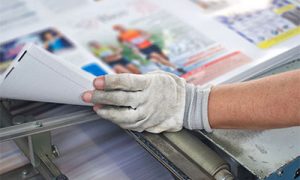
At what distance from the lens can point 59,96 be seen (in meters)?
0.91

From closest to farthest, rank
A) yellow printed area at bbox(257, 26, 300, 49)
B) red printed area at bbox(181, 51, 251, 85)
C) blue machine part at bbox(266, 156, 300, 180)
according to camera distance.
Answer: blue machine part at bbox(266, 156, 300, 180), red printed area at bbox(181, 51, 251, 85), yellow printed area at bbox(257, 26, 300, 49)

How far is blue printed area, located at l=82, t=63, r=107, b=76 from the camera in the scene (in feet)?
3.57

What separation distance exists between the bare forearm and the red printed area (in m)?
0.18

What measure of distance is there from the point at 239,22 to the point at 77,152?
58 centimetres

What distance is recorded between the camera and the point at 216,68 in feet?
3.63

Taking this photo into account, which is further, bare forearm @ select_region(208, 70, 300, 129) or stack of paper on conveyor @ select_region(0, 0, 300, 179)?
stack of paper on conveyor @ select_region(0, 0, 300, 179)

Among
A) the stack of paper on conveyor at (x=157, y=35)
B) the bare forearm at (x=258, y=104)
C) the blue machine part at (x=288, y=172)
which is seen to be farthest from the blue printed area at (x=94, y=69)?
the blue machine part at (x=288, y=172)

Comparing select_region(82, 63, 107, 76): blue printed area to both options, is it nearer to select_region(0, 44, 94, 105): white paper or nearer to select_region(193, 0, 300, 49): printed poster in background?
select_region(0, 44, 94, 105): white paper

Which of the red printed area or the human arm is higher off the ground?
the human arm

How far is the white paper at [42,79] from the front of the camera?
88cm

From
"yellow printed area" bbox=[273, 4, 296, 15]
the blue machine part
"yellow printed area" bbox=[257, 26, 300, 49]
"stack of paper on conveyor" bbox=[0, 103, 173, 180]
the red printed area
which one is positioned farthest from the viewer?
"yellow printed area" bbox=[273, 4, 296, 15]

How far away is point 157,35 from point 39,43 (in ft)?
0.98

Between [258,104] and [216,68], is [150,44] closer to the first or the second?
[216,68]

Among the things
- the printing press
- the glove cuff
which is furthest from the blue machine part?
the glove cuff
